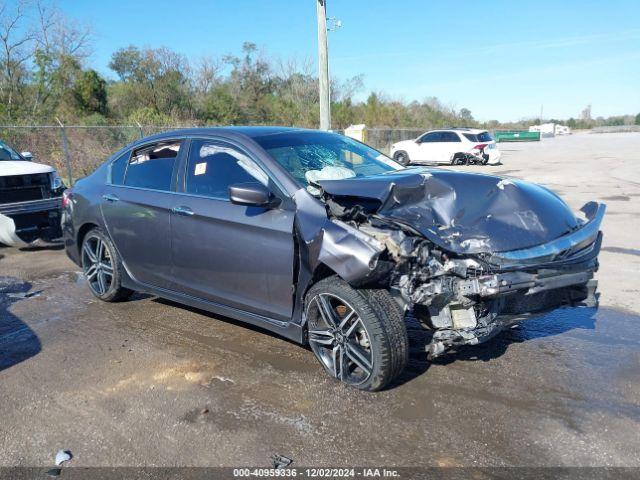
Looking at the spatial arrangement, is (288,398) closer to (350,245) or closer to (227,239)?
(350,245)

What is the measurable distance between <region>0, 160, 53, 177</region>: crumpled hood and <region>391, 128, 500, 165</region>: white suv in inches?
647

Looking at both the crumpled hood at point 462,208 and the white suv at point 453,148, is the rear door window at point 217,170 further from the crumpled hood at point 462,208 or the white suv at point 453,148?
the white suv at point 453,148

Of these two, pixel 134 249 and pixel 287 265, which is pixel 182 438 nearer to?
pixel 287 265

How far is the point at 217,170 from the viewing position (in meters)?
4.29

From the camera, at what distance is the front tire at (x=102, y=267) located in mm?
5207

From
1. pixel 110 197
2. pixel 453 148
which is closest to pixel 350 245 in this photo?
pixel 110 197

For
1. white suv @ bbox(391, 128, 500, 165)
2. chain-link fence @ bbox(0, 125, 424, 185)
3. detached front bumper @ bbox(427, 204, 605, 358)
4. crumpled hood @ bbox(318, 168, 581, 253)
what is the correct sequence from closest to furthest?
detached front bumper @ bbox(427, 204, 605, 358), crumpled hood @ bbox(318, 168, 581, 253), chain-link fence @ bbox(0, 125, 424, 185), white suv @ bbox(391, 128, 500, 165)

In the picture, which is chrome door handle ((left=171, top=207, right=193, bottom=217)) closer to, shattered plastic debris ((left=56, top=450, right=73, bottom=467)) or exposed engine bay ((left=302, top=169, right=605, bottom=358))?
exposed engine bay ((left=302, top=169, right=605, bottom=358))

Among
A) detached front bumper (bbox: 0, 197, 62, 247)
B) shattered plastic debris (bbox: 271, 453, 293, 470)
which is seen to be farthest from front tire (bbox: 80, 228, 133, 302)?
shattered plastic debris (bbox: 271, 453, 293, 470)

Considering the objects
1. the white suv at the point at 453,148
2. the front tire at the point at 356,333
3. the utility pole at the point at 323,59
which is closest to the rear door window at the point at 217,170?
the front tire at the point at 356,333

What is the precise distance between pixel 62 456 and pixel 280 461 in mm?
1191

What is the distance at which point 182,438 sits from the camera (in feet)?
10.1

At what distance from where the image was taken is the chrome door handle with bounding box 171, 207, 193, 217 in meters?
4.29

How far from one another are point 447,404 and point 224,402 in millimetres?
1419
